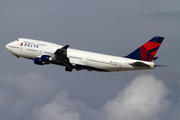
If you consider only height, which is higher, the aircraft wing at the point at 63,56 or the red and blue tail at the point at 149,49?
the red and blue tail at the point at 149,49

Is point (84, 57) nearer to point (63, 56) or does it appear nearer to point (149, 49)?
point (63, 56)

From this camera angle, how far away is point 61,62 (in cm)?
7431

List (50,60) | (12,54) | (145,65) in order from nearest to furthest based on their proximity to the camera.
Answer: (145,65) → (50,60) → (12,54)

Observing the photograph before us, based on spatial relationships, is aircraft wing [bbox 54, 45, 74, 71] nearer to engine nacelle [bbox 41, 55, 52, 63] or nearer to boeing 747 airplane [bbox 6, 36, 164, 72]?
boeing 747 airplane [bbox 6, 36, 164, 72]

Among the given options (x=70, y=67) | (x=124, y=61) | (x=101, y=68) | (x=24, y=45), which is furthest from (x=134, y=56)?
(x=24, y=45)

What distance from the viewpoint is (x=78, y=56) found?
73438mm

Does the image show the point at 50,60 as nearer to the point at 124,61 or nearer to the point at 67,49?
the point at 67,49

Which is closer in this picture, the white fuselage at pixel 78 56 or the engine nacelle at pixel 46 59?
the white fuselage at pixel 78 56

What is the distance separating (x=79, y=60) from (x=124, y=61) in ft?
30.6

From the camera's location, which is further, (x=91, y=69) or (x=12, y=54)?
(x=12, y=54)

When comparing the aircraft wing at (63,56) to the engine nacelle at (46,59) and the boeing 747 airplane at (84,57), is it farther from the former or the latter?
the engine nacelle at (46,59)

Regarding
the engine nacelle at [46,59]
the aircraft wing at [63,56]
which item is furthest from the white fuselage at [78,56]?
the engine nacelle at [46,59]

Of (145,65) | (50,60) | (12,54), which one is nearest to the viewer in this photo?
(145,65)

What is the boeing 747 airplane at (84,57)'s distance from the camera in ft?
230
